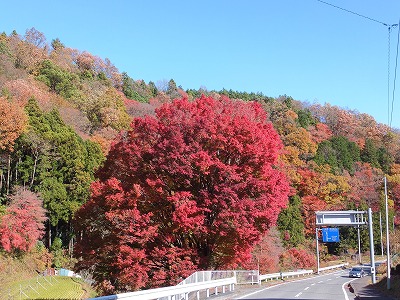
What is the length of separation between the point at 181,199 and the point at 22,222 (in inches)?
733

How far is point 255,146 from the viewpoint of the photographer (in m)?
19.8

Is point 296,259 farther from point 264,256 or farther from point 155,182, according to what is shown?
point 155,182

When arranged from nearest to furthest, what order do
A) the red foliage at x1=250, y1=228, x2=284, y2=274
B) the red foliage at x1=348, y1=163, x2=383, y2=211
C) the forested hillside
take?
1. the forested hillside
2. the red foliage at x1=250, y1=228, x2=284, y2=274
3. the red foliage at x1=348, y1=163, x2=383, y2=211

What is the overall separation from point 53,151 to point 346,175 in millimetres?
52560

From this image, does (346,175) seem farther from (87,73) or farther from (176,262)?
(176,262)

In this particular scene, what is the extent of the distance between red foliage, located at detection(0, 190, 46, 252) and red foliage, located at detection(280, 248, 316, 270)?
27.2m

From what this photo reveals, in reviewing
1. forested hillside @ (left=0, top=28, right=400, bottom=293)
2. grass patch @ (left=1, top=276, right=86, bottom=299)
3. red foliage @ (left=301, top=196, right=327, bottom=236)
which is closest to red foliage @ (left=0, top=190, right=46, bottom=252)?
forested hillside @ (left=0, top=28, right=400, bottom=293)

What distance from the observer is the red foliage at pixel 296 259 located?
163 ft

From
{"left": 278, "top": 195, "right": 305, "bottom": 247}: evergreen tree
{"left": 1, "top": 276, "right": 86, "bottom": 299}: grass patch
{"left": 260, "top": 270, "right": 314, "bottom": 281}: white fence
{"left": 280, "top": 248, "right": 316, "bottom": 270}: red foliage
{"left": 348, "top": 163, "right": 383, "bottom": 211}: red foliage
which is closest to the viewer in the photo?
{"left": 1, "top": 276, "right": 86, "bottom": 299}: grass patch

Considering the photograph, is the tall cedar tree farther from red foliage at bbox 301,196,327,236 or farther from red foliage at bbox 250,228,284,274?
red foliage at bbox 301,196,327,236

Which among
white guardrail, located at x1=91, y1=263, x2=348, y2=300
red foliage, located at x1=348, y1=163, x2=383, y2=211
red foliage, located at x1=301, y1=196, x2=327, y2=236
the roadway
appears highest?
red foliage, located at x1=348, y1=163, x2=383, y2=211

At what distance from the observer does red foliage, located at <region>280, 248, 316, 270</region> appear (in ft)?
163

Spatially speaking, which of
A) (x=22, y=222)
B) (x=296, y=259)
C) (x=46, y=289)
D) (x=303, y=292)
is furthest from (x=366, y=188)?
(x=46, y=289)

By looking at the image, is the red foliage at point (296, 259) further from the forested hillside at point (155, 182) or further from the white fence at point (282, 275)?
the white fence at point (282, 275)
